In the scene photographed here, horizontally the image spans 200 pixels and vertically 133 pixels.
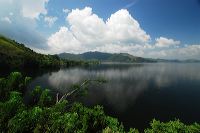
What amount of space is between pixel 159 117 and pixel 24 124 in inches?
2174

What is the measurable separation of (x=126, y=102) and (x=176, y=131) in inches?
2170

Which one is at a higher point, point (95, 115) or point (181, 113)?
point (95, 115)

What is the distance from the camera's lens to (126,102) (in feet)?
277

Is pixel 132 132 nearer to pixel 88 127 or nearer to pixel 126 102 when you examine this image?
pixel 88 127

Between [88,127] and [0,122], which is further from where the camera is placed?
[88,127]

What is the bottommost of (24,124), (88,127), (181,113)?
(181,113)

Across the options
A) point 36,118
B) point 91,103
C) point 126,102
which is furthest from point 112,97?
point 36,118

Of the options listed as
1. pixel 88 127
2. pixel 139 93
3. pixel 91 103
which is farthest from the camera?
pixel 139 93

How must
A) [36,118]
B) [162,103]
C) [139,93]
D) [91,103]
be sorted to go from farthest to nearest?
[139,93] < [162,103] < [91,103] < [36,118]

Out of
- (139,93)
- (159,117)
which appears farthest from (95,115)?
(139,93)

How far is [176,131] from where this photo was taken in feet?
97.2

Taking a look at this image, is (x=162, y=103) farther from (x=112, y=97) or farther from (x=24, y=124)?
(x=24, y=124)

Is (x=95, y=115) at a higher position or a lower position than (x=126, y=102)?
higher

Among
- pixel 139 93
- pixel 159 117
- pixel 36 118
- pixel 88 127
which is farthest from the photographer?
pixel 139 93
